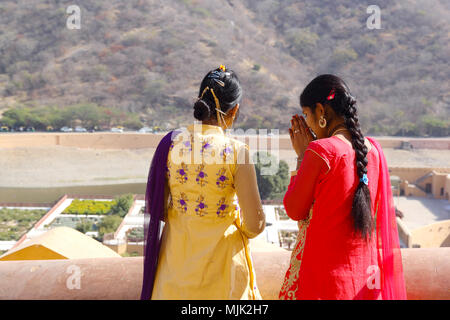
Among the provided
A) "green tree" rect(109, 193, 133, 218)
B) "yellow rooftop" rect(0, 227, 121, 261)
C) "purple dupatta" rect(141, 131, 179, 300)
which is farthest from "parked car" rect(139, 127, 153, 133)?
"purple dupatta" rect(141, 131, 179, 300)

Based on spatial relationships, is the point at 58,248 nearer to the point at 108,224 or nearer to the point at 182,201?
the point at 182,201

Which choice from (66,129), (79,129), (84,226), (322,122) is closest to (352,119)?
(322,122)

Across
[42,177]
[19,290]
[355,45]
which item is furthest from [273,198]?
[355,45]

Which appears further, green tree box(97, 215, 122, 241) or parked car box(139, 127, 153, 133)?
parked car box(139, 127, 153, 133)

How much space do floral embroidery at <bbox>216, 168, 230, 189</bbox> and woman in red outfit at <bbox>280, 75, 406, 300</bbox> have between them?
0.56ft

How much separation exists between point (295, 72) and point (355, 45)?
601 cm

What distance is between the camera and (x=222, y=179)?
1.15 metres

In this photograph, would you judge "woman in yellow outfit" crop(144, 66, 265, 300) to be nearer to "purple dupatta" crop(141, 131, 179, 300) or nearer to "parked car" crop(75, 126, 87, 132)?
"purple dupatta" crop(141, 131, 179, 300)

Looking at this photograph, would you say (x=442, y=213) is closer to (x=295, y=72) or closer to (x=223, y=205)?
(x=223, y=205)

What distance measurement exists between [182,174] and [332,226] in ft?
1.35

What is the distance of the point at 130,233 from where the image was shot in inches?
487

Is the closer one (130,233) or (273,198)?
(130,233)

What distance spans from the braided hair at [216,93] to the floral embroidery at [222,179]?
0.55 feet

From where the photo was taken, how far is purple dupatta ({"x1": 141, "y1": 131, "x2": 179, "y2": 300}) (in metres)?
1.20
